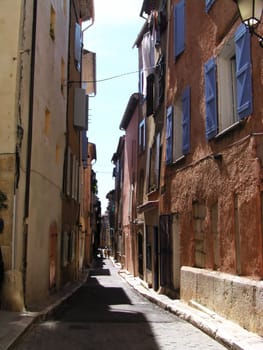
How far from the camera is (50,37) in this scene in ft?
48.1

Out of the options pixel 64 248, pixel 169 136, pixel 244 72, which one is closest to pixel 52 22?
pixel 169 136

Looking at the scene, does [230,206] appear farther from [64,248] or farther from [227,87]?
Result: [64,248]

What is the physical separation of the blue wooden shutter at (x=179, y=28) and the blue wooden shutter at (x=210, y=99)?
2779mm

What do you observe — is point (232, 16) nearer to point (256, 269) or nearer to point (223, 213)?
point (223, 213)

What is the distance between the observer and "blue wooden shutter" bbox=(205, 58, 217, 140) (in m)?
10.4

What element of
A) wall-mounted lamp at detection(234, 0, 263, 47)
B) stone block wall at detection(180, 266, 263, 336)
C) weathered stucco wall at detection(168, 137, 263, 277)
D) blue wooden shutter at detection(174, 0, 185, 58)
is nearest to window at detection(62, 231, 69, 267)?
weathered stucco wall at detection(168, 137, 263, 277)

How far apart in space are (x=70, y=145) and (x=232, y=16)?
11.2 m

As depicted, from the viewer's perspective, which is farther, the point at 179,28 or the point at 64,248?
the point at 64,248

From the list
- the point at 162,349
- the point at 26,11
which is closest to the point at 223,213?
the point at 162,349

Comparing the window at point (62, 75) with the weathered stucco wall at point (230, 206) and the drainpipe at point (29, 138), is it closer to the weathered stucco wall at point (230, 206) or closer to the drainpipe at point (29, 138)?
the drainpipe at point (29, 138)

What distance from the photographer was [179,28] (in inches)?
544

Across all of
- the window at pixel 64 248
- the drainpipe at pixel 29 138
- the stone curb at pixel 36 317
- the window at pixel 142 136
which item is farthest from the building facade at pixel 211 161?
the window at pixel 142 136

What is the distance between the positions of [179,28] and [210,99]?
12.9 ft

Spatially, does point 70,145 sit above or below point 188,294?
above
